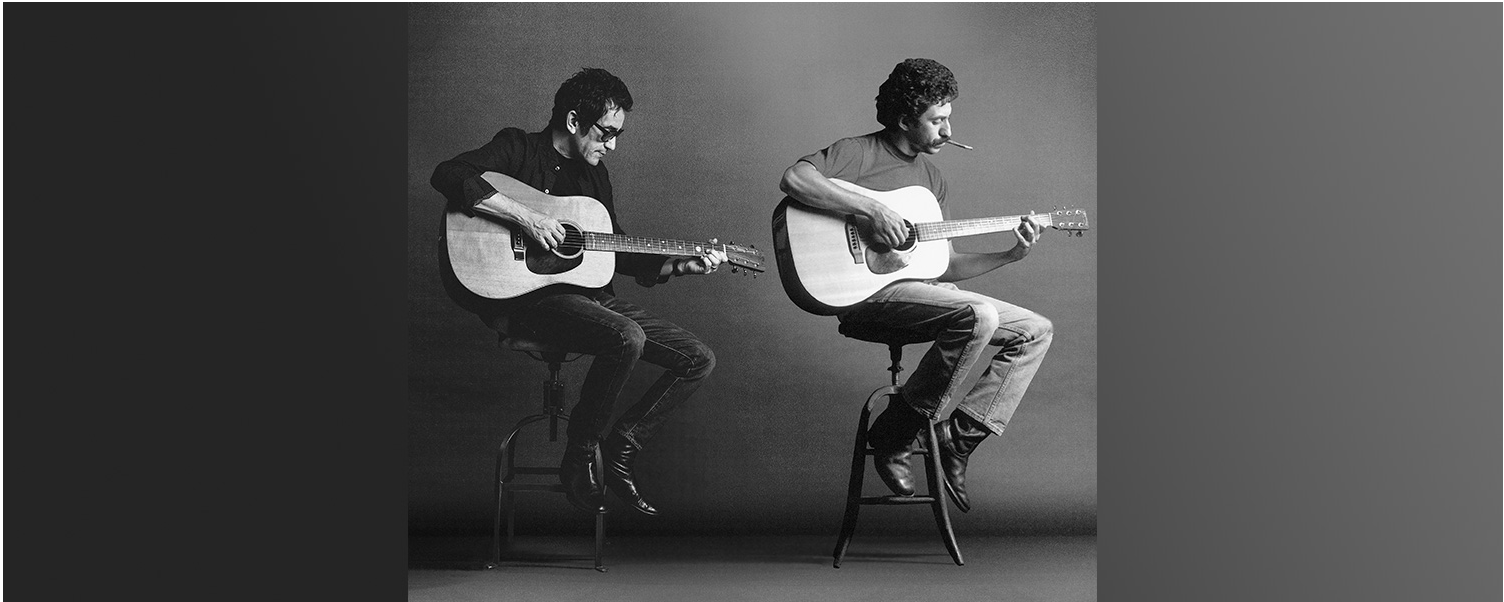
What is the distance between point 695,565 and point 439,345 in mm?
1086

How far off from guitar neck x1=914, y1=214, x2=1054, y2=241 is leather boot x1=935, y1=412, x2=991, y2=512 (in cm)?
58

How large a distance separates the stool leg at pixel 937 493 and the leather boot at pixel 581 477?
1.05m

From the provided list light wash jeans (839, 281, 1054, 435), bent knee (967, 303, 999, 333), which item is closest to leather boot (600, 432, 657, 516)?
light wash jeans (839, 281, 1054, 435)

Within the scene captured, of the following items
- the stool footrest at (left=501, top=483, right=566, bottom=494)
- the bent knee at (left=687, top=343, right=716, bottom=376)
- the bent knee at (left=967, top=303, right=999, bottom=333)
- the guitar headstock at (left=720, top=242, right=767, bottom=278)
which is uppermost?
the guitar headstock at (left=720, top=242, right=767, bottom=278)

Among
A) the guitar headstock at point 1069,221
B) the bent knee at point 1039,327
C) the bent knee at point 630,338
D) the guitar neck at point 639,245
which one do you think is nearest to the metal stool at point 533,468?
the bent knee at point 630,338

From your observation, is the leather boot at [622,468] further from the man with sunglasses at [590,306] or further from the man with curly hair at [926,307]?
the man with curly hair at [926,307]

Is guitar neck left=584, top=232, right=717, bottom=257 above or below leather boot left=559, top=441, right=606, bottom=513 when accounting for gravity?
above

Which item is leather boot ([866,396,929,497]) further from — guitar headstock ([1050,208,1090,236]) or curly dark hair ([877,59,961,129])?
curly dark hair ([877,59,961,129])

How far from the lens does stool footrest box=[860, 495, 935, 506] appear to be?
3.54m

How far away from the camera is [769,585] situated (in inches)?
138

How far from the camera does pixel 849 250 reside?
11.8 feet

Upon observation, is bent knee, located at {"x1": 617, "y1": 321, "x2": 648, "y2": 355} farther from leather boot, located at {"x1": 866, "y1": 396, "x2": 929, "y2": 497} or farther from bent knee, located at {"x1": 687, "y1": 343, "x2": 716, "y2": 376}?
leather boot, located at {"x1": 866, "y1": 396, "x2": 929, "y2": 497}

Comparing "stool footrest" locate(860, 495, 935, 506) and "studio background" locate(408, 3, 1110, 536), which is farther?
"studio background" locate(408, 3, 1110, 536)
